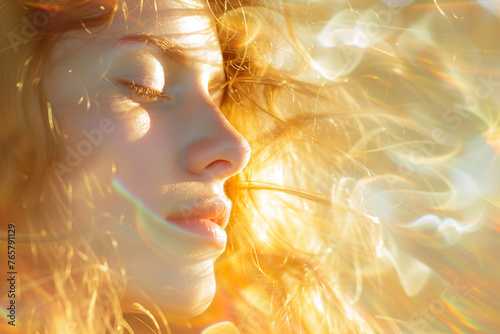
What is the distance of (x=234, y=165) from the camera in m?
0.88

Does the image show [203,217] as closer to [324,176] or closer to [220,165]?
[220,165]

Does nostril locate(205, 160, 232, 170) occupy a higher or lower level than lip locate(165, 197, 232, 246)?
higher

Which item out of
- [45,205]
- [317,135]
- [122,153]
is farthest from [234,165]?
[317,135]

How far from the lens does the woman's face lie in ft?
2.55

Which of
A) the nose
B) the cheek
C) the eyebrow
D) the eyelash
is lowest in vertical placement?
the nose

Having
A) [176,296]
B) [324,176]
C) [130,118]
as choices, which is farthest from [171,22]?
[324,176]

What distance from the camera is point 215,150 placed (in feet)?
2.76

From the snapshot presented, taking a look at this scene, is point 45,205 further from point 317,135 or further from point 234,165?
point 317,135

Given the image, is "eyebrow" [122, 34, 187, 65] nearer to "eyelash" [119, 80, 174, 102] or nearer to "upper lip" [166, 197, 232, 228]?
"eyelash" [119, 80, 174, 102]

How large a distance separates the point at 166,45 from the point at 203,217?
0.28m

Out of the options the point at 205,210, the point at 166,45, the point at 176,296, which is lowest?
the point at 176,296

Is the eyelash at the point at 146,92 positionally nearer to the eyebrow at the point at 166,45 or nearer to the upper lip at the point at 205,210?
the eyebrow at the point at 166,45

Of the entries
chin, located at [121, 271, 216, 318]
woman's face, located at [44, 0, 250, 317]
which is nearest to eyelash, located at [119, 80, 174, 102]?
woman's face, located at [44, 0, 250, 317]

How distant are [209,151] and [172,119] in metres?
0.08
